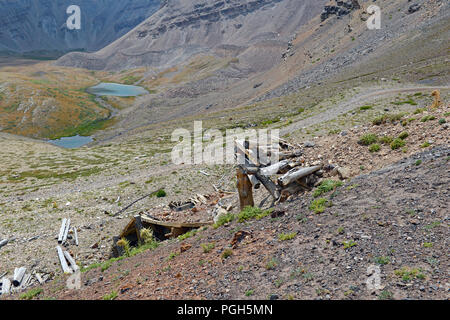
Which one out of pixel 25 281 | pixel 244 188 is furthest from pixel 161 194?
pixel 244 188

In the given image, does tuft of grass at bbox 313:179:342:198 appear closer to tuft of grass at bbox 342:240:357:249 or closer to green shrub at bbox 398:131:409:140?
tuft of grass at bbox 342:240:357:249

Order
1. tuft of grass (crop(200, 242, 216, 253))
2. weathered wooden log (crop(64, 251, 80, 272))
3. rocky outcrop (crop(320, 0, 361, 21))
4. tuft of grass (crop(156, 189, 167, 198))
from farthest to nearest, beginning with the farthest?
rocky outcrop (crop(320, 0, 361, 21))
tuft of grass (crop(156, 189, 167, 198))
weathered wooden log (crop(64, 251, 80, 272))
tuft of grass (crop(200, 242, 216, 253))

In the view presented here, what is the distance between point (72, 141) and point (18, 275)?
84.3 metres

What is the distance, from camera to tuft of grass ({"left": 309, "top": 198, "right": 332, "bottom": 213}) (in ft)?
36.1

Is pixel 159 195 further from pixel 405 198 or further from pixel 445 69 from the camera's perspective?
pixel 445 69

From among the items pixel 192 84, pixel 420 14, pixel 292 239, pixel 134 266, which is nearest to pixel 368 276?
pixel 292 239

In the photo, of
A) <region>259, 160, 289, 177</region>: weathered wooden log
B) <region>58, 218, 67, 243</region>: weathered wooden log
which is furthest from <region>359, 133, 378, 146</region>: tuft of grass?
<region>58, 218, 67, 243</region>: weathered wooden log

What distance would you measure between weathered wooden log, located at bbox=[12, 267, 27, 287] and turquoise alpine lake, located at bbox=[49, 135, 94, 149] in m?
74.7

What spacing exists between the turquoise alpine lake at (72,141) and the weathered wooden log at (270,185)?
83.6 metres

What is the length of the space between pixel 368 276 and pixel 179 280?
18.8ft

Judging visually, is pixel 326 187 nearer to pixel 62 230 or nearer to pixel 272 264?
pixel 272 264

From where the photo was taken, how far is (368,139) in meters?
14.3

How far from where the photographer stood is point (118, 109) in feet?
431

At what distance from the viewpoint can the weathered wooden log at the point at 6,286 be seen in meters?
16.7
